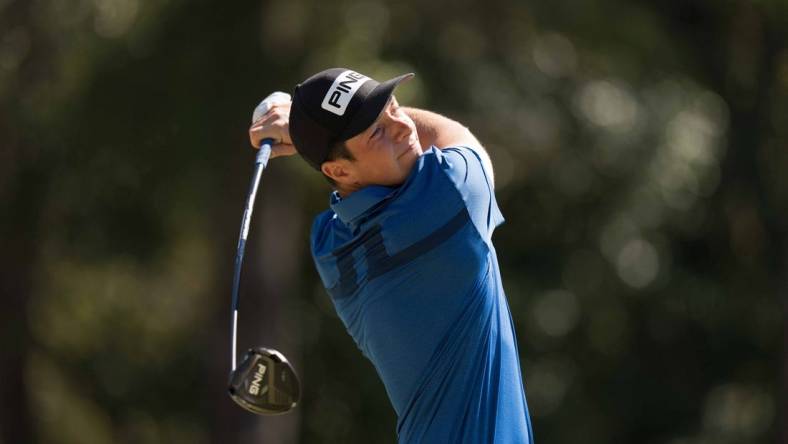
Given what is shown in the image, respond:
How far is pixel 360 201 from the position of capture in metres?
3.38

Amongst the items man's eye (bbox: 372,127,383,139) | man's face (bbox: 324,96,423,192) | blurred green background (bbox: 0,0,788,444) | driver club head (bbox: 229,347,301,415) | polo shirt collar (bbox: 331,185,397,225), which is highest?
man's eye (bbox: 372,127,383,139)

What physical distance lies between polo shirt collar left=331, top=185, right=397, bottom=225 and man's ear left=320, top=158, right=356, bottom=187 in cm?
7

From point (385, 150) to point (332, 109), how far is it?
0.55ft

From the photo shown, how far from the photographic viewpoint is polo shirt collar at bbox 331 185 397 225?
337 cm

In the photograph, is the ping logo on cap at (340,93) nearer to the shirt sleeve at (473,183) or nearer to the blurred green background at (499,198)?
the shirt sleeve at (473,183)

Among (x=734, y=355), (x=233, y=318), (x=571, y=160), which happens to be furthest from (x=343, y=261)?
(x=734, y=355)

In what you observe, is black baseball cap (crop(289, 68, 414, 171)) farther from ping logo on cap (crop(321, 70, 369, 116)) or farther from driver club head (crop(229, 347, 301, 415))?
driver club head (crop(229, 347, 301, 415))

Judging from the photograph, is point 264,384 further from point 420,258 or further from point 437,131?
point 437,131

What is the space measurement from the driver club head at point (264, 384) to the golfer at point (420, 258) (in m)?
0.30

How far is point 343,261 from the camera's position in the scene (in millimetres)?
3549

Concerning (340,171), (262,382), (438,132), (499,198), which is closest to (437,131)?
(438,132)

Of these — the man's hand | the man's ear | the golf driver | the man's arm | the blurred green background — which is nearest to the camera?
the man's ear

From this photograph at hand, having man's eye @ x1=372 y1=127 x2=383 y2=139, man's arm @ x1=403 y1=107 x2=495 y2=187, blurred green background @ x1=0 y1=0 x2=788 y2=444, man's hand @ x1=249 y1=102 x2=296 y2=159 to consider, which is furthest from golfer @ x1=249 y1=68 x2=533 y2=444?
blurred green background @ x1=0 y1=0 x2=788 y2=444

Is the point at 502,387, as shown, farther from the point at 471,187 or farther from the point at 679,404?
the point at 679,404
